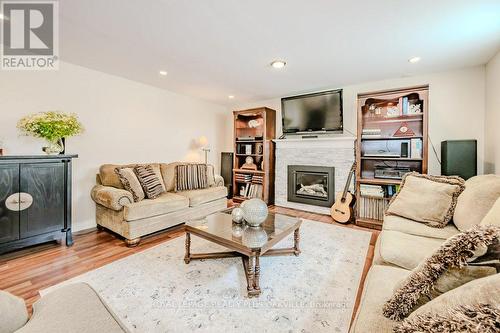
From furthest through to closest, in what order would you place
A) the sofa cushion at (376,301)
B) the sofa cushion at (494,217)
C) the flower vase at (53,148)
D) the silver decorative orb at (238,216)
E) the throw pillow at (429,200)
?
the flower vase at (53,148), the silver decorative orb at (238,216), the throw pillow at (429,200), the sofa cushion at (494,217), the sofa cushion at (376,301)

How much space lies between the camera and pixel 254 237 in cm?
186

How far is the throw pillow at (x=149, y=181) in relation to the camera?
3041 mm

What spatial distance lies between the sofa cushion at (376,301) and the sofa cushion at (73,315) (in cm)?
88

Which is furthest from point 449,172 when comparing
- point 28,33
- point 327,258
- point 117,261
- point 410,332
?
point 28,33

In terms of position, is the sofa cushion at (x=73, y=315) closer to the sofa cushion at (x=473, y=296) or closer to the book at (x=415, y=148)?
A: the sofa cushion at (x=473, y=296)

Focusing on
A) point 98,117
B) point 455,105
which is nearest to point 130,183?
point 98,117

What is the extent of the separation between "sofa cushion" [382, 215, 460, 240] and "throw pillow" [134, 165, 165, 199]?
276cm

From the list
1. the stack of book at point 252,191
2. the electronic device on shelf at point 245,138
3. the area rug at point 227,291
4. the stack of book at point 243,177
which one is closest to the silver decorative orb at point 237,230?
the area rug at point 227,291

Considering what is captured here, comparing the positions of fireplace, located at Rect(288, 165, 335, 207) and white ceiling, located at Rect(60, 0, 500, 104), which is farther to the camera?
fireplace, located at Rect(288, 165, 335, 207)

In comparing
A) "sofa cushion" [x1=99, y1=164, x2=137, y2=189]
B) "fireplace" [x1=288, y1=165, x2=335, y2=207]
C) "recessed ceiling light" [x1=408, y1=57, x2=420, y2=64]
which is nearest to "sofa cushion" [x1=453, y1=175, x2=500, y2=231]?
"recessed ceiling light" [x1=408, y1=57, x2=420, y2=64]

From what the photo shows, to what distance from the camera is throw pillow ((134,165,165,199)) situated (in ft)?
9.98

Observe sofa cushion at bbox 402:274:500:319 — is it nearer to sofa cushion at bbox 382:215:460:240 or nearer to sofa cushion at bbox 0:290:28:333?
sofa cushion at bbox 0:290:28:333

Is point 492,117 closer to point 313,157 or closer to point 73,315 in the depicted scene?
point 313,157

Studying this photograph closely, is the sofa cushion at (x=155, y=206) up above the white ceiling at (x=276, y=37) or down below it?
below
